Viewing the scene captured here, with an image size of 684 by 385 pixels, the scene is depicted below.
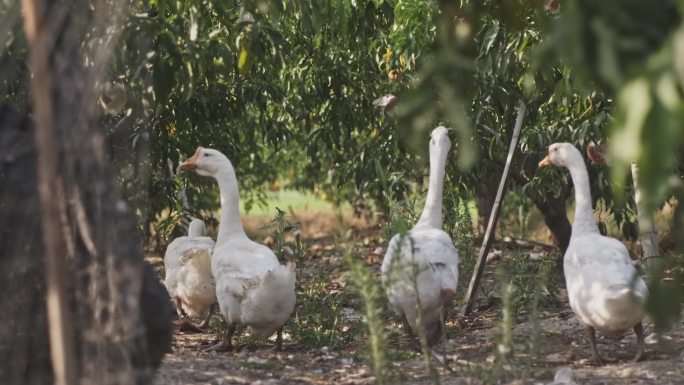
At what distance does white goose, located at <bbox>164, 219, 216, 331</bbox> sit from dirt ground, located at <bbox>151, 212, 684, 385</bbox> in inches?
10.7

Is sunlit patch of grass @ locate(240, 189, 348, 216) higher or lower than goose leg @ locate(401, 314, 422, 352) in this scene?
higher

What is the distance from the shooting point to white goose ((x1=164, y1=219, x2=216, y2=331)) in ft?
25.7

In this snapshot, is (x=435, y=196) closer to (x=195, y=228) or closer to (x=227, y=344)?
(x=227, y=344)

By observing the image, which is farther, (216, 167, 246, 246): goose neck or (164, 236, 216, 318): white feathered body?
(164, 236, 216, 318): white feathered body

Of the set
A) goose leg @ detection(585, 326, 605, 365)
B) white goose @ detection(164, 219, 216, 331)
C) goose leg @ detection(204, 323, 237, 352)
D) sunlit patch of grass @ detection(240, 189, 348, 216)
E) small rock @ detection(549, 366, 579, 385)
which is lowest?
small rock @ detection(549, 366, 579, 385)

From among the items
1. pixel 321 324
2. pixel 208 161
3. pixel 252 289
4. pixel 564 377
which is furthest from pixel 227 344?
pixel 564 377

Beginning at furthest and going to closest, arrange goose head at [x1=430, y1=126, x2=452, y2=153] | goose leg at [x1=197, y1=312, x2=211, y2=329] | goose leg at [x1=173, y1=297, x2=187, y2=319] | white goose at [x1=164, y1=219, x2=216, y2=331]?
goose leg at [x1=173, y1=297, x2=187, y2=319] < goose leg at [x1=197, y1=312, x2=211, y2=329] < white goose at [x1=164, y1=219, x2=216, y2=331] < goose head at [x1=430, y1=126, x2=452, y2=153]

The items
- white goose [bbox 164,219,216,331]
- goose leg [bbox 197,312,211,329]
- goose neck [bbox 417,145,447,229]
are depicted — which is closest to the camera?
goose neck [bbox 417,145,447,229]

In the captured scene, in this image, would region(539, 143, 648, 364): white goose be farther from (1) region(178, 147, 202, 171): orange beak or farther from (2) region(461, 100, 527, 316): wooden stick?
(1) region(178, 147, 202, 171): orange beak

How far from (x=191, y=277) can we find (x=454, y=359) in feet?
7.69

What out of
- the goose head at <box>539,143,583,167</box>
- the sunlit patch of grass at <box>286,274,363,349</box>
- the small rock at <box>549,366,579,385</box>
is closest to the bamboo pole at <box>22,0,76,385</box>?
the small rock at <box>549,366,579,385</box>

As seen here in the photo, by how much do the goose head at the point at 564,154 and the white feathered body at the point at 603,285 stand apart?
0.75m

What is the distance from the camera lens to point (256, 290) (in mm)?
6695

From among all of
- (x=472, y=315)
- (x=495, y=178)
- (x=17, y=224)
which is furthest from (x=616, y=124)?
(x=495, y=178)
